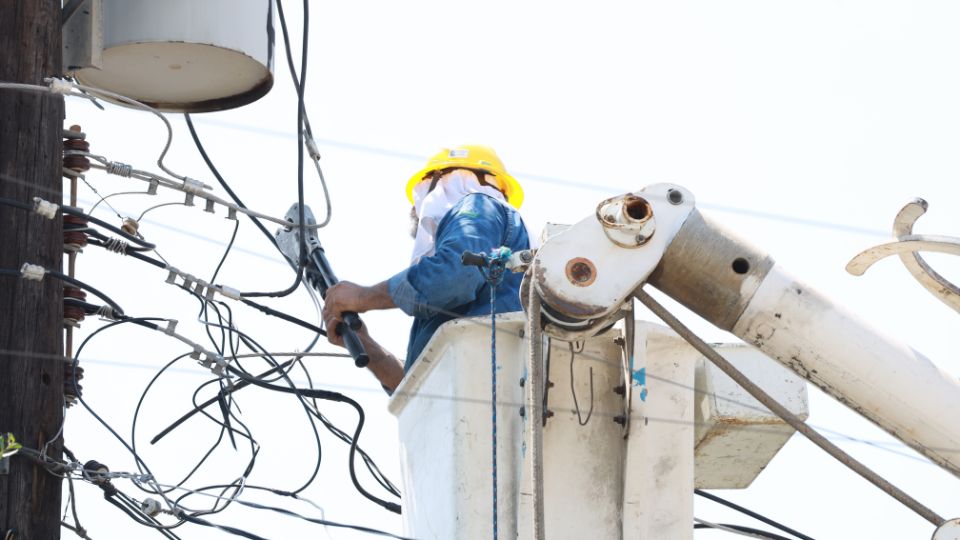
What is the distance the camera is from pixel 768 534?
22.0 ft

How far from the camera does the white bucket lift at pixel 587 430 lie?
225 inches

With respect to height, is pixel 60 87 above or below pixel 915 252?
above

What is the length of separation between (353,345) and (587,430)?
1152 mm

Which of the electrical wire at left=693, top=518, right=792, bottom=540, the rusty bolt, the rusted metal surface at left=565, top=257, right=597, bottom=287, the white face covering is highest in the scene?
the white face covering

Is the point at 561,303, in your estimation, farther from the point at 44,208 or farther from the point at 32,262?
the point at 32,262

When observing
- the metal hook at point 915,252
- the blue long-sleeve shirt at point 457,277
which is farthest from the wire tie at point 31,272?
the metal hook at point 915,252

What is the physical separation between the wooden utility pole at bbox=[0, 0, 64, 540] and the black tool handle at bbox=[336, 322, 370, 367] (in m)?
1.04

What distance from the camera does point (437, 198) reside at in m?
7.68

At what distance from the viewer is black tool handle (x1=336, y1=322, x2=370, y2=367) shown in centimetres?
639

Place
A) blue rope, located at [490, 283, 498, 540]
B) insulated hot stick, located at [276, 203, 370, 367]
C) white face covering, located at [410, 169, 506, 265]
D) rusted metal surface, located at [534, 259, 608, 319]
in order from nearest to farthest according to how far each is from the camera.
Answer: rusted metal surface, located at [534, 259, 608, 319], blue rope, located at [490, 283, 498, 540], white face covering, located at [410, 169, 506, 265], insulated hot stick, located at [276, 203, 370, 367]

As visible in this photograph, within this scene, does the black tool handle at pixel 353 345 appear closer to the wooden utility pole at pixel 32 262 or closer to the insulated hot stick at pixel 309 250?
the insulated hot stick at pixel 309 250

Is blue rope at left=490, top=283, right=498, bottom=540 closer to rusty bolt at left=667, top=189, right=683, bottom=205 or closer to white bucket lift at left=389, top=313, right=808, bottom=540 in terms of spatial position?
white bucket lift at left=389, top=313, right=808, bottom=540

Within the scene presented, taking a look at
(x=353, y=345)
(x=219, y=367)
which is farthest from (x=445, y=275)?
(x=219, y=367)

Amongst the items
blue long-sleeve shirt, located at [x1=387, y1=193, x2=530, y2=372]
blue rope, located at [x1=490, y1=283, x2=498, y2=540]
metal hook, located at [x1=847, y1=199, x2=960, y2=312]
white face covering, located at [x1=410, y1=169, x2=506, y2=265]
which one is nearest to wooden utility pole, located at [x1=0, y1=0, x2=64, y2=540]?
blue long-sleeve shirt, located at [x1=387, y1=193, x2=530, y2=372]
